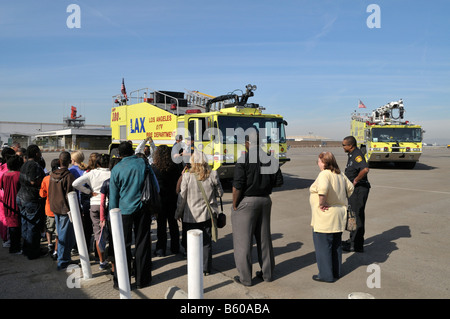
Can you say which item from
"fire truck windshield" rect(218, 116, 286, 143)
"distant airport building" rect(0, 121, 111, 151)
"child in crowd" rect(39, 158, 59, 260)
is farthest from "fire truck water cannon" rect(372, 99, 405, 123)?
"distant airport building" rect(0, 121, 111, 151)

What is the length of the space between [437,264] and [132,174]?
4.71 metres

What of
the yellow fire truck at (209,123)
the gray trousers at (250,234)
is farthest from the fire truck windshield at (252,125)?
the gray trousers at (250,234)

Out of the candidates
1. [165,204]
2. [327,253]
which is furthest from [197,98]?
[327,253]

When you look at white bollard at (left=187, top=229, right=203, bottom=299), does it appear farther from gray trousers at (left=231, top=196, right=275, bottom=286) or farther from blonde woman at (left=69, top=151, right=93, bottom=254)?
blonde woman at (left=69, top=151, right=93, bottom=254)

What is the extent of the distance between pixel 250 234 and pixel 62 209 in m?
2.80

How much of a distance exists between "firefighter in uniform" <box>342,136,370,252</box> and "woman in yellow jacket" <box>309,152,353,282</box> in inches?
47.5

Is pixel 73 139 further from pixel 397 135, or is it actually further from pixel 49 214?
pixel 49 214

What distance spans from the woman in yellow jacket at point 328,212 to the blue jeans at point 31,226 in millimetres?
4322

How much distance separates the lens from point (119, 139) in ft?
51.5

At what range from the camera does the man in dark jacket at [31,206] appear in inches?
205

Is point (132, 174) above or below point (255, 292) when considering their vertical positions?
above

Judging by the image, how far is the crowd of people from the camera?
167 inches
